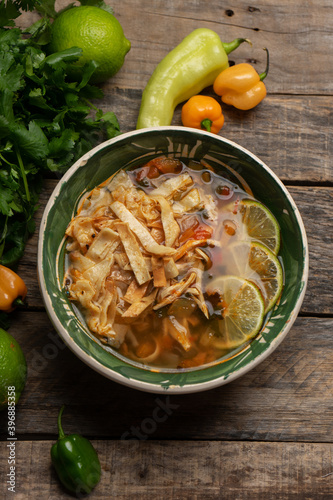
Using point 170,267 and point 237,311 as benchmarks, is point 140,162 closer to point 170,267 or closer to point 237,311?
point 170,267

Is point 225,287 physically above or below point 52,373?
above

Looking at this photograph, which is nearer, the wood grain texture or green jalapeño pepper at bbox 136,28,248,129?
green jalapeño pepper at bbox 136,28,248,129

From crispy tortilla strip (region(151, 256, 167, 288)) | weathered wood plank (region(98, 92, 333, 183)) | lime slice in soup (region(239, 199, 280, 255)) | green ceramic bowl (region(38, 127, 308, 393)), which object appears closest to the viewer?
green ceramic bowl (region(38, 127, 308, 393))

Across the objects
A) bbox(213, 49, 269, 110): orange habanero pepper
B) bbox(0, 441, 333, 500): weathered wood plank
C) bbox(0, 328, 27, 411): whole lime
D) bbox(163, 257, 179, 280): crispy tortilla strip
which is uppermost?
bbox(213, 49, 269, 110): orange habanero pepper

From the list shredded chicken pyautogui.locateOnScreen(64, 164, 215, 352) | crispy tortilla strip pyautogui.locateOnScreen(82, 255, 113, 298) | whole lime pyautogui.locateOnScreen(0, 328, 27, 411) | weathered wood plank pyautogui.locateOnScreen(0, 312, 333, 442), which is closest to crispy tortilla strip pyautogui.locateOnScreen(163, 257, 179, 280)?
shredded chicken pyautogui.locateOnScreen(64, 164, 215, 352)

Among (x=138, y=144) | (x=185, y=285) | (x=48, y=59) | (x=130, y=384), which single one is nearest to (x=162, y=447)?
(x=130, y=384)

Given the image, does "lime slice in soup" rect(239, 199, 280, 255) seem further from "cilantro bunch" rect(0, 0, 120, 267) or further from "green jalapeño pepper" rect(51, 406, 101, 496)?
"green jalapeño pepper" rect(51, 406, 101, 496)

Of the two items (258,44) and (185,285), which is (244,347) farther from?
(258,44)

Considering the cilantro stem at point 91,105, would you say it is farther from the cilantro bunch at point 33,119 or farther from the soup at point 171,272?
the soup at point 171,272
